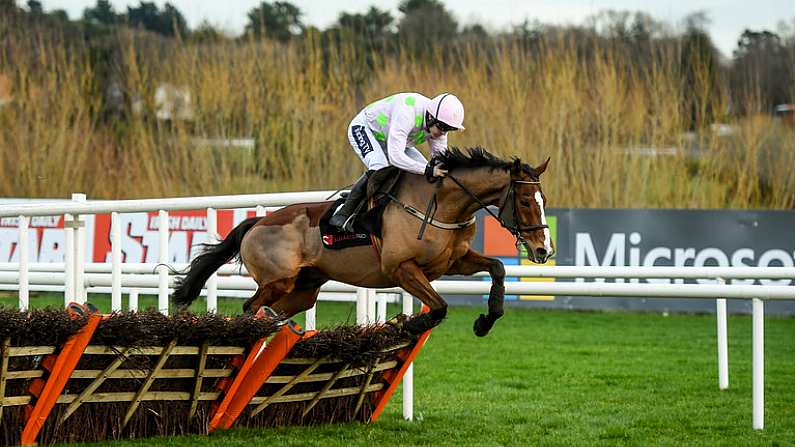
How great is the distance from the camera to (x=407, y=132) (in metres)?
5.44

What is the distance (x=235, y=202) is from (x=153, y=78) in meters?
13.3

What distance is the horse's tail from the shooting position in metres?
5.91

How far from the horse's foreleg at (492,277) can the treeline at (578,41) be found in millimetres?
10656

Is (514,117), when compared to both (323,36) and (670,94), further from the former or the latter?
(323,36)

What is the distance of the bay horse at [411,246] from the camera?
17.2 feet

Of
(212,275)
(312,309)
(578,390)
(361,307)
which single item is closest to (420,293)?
(361,307)

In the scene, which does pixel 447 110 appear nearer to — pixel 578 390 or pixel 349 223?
pixel 349 223

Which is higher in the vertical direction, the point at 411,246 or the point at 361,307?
the point at 411,246

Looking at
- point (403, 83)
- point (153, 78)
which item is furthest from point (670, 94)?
point (153, 78)

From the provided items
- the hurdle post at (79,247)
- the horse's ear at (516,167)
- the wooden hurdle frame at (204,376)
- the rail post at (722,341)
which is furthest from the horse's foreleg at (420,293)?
the rail post at (722,341)

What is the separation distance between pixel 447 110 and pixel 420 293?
91 cm

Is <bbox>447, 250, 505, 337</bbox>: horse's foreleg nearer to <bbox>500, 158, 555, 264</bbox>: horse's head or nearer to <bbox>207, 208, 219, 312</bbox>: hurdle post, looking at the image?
<bbox>500, 158, 555, 264</bbox>: horse's head

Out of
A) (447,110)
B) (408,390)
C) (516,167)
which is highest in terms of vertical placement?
(447,110)

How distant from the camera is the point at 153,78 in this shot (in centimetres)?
1783
